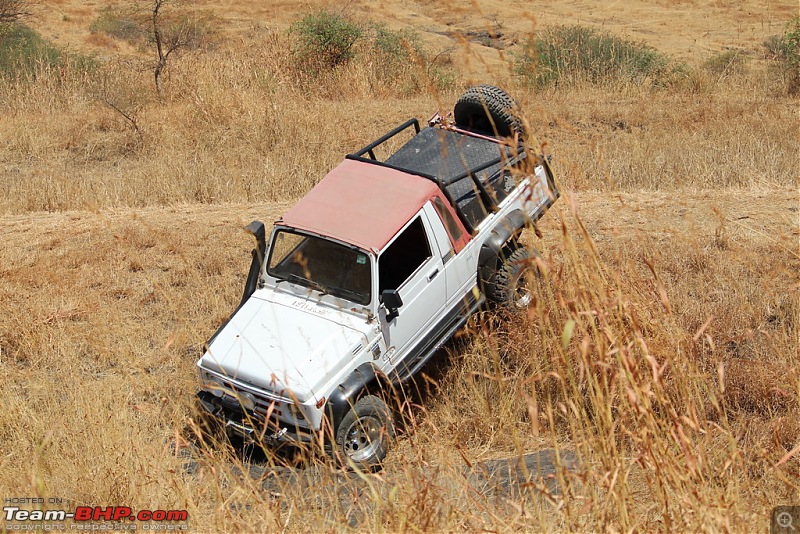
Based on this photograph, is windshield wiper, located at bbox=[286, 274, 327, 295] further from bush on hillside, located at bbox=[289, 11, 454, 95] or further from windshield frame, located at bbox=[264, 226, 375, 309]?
bush on hillside, located at bbox=[289, 11, 454, 95]

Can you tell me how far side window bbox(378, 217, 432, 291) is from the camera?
6.49 m

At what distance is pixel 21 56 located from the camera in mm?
17047

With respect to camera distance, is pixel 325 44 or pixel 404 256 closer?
pixel 404 256

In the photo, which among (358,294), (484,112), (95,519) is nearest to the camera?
(95,519)

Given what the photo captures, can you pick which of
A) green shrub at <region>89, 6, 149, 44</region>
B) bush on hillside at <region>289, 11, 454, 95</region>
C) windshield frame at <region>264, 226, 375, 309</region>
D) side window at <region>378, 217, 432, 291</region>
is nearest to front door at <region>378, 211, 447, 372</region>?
side window at <region>378, 217, 432, 291</region>

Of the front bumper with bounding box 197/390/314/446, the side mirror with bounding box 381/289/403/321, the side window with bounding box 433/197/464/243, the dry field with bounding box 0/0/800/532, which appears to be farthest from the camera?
the side window with bounding box 433/197/464/243

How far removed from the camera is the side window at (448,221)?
22.3 feet

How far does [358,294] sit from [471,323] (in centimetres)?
116

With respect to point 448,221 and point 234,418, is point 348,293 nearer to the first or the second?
point 448,221

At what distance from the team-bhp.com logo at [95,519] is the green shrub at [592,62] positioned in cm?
1265

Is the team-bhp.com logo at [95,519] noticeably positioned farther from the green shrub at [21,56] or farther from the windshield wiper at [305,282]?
the green shrub at [21,56]

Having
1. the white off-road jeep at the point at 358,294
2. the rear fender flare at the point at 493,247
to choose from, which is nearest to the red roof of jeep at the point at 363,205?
the white off-road jeep at the point at 358,294

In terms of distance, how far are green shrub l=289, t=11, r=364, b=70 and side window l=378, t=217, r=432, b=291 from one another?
10705mm

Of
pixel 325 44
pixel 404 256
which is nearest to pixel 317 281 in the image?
pixel 404 256
